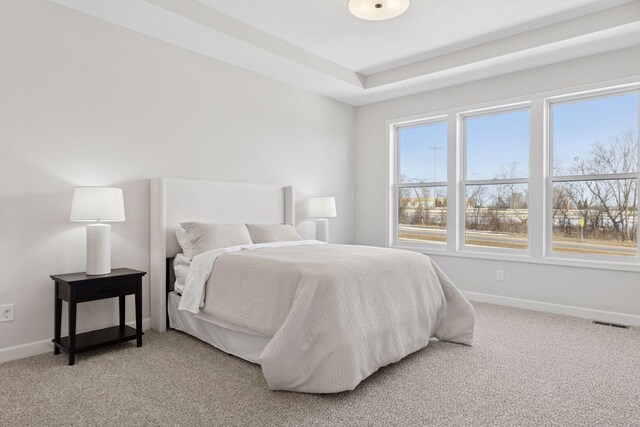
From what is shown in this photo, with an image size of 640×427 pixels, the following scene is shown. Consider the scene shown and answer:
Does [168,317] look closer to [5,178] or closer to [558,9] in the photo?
[5,178]

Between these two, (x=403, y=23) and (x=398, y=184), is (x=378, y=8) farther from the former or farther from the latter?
(x=398, y=184)

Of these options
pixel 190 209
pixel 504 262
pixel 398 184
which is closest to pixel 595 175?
pixel 504 262

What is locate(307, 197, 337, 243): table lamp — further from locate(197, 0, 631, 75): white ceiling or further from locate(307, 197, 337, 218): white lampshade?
locate(197, 0, 631, 75): white ceiling

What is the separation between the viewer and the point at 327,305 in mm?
2244

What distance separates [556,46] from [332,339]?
335 centimetres

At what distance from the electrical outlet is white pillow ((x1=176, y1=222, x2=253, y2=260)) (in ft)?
3.97

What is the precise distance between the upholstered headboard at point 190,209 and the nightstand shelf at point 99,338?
1.19 feet

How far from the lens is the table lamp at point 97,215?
108 inches

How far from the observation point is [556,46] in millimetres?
3650

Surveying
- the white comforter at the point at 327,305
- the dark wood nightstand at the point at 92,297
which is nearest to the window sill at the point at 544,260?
the white comforter at the point at 327,305

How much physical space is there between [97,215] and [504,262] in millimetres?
3950

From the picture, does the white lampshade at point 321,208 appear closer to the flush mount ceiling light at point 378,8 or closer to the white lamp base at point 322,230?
the white lamp base at point 322,230

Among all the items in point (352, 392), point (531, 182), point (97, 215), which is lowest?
point (352, 392)

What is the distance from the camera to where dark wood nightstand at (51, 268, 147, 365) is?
2.65m
